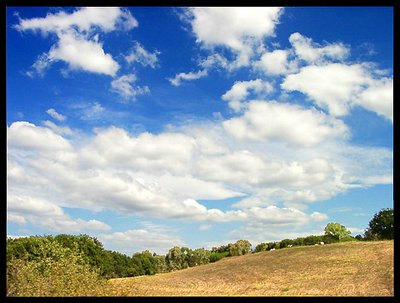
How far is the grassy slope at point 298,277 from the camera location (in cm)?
4312

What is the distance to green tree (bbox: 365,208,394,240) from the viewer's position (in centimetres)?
7243

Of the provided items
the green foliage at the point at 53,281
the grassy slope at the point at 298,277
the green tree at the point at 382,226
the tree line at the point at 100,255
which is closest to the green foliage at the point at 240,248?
the tree line at the point at 100,255

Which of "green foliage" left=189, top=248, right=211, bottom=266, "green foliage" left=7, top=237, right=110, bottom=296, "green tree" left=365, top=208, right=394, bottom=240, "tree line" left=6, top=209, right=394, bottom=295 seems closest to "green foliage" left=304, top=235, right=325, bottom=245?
"tree line" left=6, top=209, right=394, bottom=295

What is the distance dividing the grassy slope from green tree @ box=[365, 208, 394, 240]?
8.58 feet

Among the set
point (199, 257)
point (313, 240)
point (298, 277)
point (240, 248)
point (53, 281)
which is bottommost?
point (199, 257)

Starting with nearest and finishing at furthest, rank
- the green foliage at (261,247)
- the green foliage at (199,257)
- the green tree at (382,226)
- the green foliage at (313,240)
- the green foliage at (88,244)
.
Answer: the green tree at (382,226)
the green foliage at (88,244)
the green foliage at (313,240)
the green foliage at (261,247)
the green foliage at (199,257)

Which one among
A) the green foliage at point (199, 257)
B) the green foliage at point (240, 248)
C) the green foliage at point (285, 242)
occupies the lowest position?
the green foliage at point (199, 257)

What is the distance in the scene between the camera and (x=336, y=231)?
10169 centimetres

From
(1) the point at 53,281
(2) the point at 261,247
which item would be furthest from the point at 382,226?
(1) the point at 53,281

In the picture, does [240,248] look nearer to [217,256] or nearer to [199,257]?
[217,256]

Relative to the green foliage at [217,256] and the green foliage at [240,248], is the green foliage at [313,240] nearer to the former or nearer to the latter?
the green foliage at [240,248]

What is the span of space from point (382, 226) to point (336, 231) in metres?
26.0

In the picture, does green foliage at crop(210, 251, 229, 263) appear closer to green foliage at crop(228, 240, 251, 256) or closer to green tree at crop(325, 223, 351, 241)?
green foliage at crop(228, 240, 251, 256)

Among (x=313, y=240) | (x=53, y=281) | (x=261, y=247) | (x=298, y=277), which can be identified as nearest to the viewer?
(x=53, y=281)
